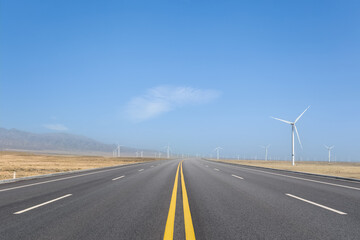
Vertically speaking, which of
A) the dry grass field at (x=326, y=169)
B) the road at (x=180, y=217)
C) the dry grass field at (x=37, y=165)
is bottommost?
the dry grass field at (x=37, y=165)

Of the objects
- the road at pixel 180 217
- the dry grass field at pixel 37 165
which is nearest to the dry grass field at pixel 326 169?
the road at pixel 180 217

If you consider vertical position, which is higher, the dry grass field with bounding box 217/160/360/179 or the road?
the road

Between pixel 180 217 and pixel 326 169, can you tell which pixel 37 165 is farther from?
pixel 326 169

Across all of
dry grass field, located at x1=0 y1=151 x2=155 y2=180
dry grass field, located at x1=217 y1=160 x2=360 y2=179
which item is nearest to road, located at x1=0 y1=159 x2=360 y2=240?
dry grass field, located at x1=0 y1=151 x2=155 y2=180

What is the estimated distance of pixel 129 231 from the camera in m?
4.80

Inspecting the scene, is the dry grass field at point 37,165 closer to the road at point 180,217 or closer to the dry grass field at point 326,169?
the road at point 180,217

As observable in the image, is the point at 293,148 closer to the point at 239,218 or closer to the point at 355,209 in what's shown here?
the point at 355,209

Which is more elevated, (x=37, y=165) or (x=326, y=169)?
(x=326, y=169)

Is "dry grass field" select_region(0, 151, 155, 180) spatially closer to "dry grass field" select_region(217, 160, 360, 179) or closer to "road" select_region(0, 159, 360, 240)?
"road" select_region(0, 159, 360, 240)

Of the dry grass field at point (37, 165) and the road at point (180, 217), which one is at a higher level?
the road at point (180, 217)

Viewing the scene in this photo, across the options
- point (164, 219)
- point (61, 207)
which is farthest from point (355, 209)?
point (61, 207)

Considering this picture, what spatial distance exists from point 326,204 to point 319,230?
3.04m

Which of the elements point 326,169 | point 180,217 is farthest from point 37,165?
point 326,169

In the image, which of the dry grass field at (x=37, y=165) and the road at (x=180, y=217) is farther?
the dry grass field at (x=37, y=165)
